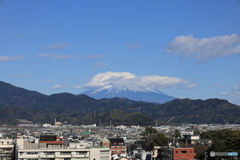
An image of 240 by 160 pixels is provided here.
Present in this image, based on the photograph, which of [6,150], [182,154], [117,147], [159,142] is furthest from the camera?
[159,142]

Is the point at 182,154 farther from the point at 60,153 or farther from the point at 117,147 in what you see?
the point at 117,147

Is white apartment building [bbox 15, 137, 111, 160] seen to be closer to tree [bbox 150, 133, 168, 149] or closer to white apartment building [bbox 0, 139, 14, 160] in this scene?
white apartment building [bbox 0, 139, 14, 160]

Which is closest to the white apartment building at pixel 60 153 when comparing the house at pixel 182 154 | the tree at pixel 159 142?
the house at pixel 182 154

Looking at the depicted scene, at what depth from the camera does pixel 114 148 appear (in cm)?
9375

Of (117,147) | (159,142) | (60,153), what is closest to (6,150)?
(60,153)

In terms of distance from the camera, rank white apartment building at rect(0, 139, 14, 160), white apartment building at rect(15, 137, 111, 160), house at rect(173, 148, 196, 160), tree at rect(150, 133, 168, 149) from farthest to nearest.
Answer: tree at rect(150, 133, 168, 149), house at rect(173, 148, 196, 160), white apartment building at rect(0, 139, 14, 160), white apartment building at rect(15, 137, 111, 160)

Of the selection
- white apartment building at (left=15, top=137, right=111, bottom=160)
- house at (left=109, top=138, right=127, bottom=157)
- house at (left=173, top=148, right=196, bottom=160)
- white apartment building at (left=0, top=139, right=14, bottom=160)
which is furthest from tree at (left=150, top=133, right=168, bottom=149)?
white apartment building at (left=15, top=137, right=111, bottom=160)

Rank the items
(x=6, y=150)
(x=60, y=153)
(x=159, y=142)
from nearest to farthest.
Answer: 1. (x=60, y=153)
2. (x=6, y=150)
3. (x=159, y=142)

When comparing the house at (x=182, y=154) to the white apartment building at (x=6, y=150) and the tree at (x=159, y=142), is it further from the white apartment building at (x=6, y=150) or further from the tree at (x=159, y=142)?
the tree at (x=159, y=142)

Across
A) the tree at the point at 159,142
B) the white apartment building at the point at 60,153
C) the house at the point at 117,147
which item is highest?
the tree at the point at 159,142

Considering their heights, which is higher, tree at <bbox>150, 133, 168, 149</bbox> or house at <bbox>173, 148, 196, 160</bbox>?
tree at <bbox>150, 133, 168, 149</bbox>

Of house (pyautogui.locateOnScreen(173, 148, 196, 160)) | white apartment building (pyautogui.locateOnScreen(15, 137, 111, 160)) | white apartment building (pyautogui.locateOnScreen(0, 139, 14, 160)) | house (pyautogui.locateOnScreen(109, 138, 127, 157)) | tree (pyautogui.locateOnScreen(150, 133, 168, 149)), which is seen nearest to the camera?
white apartment building (pyautogui.locateOnScreen(15, 137, 111, 160))

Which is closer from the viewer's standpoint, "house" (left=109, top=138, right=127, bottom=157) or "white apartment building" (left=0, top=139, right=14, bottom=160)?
"white apartment building" (left=0, top=139, right=14, bottom=160)

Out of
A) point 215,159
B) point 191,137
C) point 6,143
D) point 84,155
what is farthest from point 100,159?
point 191,137
